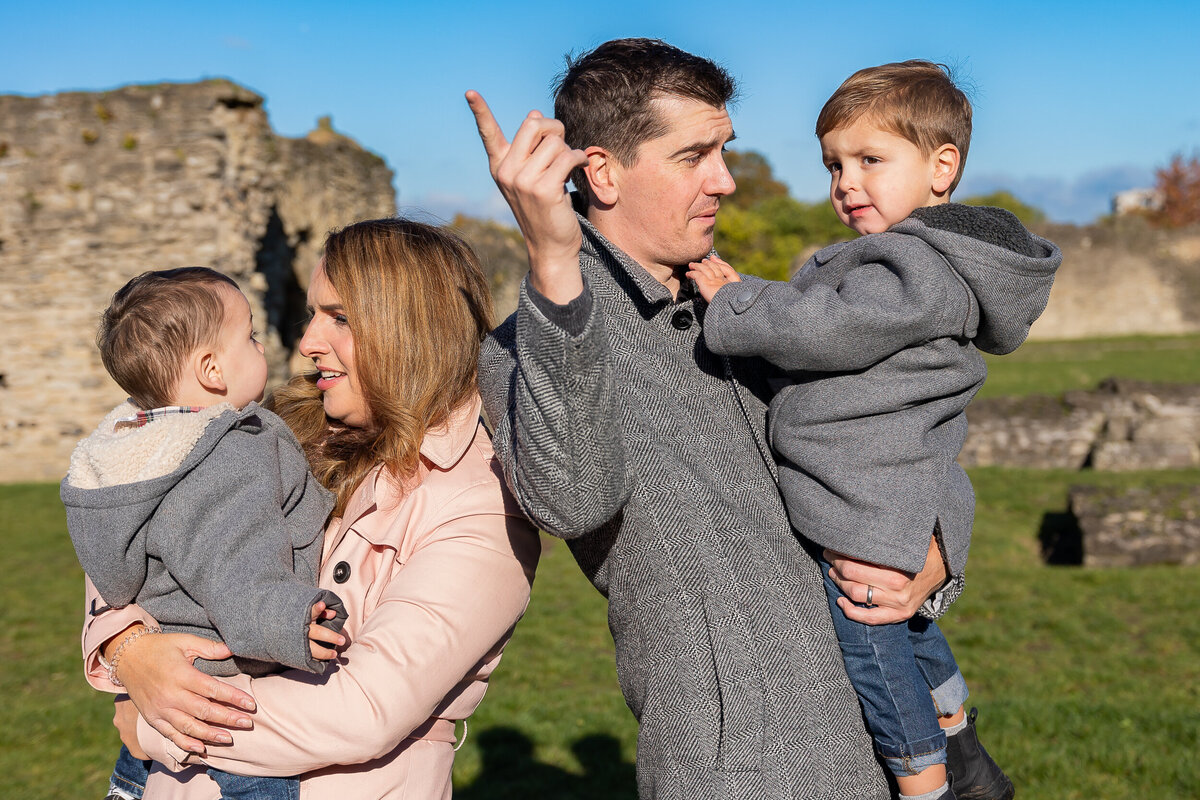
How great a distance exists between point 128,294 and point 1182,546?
8475 mm

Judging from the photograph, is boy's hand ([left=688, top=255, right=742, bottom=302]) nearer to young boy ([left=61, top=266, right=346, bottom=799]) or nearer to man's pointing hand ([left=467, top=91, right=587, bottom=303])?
man's pointing hand ([left=467, top=91, right=587, bottom=303])

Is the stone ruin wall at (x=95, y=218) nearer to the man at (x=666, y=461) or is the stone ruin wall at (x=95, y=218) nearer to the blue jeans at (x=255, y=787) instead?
Answer: the man at (x=666, y=461)

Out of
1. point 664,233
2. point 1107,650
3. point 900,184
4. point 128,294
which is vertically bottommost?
point 1107,650

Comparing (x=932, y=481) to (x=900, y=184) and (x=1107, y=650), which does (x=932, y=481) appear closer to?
(x=900, y=184)

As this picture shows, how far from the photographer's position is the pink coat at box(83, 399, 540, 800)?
5.79 feet

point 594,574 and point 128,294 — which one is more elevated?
point 128,294

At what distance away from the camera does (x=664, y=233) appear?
2.20 metres

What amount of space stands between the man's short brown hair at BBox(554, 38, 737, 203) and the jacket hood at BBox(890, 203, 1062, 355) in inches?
22.5

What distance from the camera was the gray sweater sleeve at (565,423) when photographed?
1.58 metres

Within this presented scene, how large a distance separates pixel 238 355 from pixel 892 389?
1435mm

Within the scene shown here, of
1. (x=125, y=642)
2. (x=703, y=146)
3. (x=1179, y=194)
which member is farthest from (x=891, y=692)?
(x=1179, y=194)

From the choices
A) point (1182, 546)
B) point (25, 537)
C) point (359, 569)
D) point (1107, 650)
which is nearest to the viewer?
point (359, 569)

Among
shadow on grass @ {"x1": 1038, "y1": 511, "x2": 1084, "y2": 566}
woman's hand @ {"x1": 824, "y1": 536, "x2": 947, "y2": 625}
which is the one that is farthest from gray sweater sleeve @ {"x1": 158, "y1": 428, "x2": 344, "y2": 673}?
shadow on grass @ {"x1": 1038, "y1": 511, "x2": 1084, "y2": 566}

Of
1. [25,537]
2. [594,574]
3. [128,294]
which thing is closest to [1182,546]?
[594,574]
